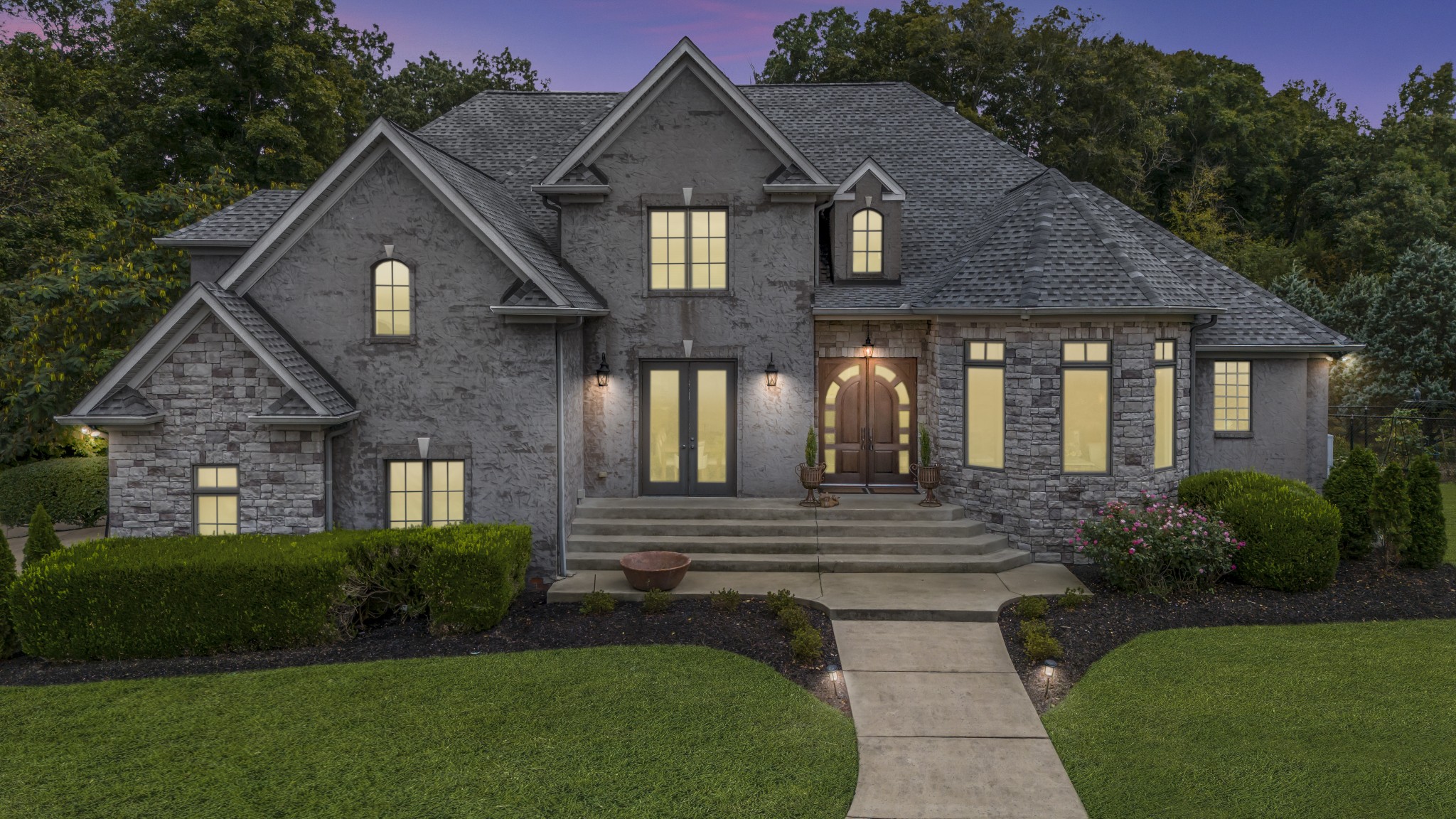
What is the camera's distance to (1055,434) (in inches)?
515

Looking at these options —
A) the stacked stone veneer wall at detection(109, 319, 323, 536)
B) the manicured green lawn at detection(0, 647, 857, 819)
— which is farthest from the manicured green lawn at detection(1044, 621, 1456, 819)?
the stacked stone veneer wall at detection(109, 319, 323, 536)

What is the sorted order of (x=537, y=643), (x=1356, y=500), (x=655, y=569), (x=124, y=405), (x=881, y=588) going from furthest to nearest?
1. (x=1356, y=500)
2. (x=881, y=588)
3. (x=655, y=569)
4. (x=124, y=405)
5. (x=537, y=643)

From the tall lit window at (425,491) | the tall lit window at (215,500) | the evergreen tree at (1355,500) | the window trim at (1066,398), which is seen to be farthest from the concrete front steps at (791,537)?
the evergreen tree at (1355,500)

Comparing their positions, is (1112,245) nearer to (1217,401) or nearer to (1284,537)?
(1217,401)

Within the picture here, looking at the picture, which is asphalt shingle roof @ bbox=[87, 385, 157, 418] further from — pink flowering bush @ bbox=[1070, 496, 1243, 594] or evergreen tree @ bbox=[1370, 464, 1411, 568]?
evergreen tree @ bbox=[1370, 464, 1411, 568]

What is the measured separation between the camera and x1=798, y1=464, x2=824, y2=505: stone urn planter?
13.8 m

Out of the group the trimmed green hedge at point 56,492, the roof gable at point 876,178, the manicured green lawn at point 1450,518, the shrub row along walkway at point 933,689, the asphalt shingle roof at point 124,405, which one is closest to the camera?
the shrub row along walkway at point 933,689

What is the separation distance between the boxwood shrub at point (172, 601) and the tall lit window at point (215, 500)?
185cm

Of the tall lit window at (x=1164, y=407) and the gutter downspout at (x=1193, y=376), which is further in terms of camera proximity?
the gutter downspout at (x=1193, y=376)

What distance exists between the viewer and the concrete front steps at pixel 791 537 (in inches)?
500

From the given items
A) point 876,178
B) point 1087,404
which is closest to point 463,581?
point 1087,404

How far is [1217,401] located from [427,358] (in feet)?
47.3

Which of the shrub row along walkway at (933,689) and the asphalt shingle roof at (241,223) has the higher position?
the asphalt shingle roof at (241,223)

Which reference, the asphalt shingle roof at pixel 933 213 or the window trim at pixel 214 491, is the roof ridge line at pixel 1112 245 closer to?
the asphalt shingle roof at pixel 933 213
